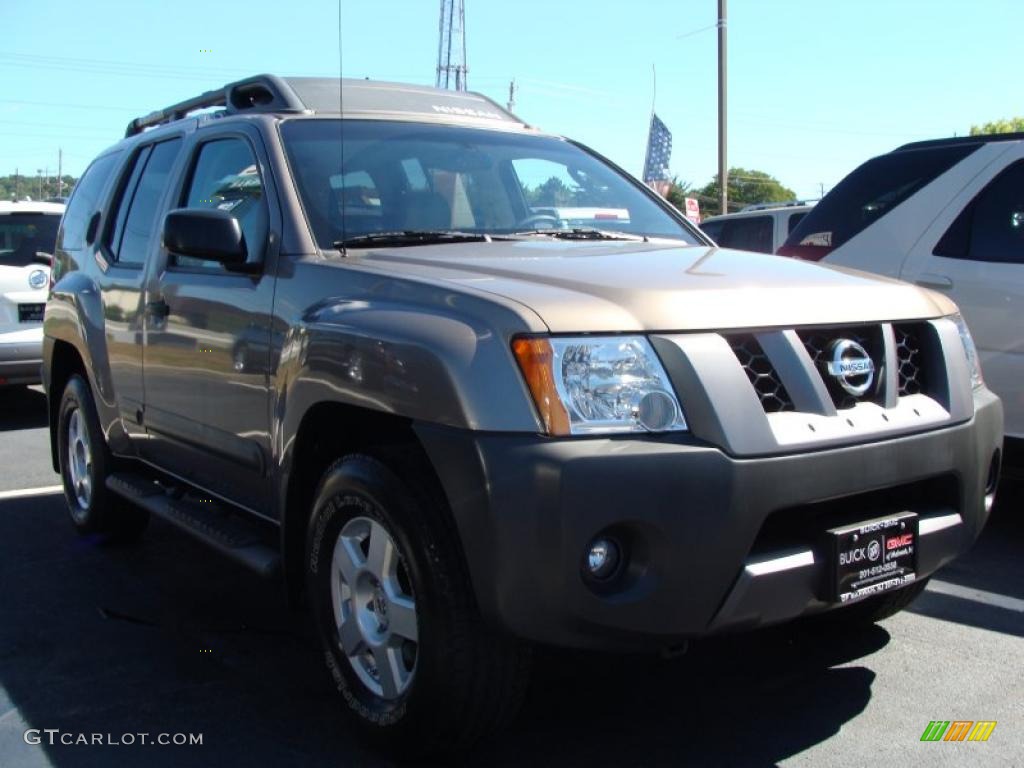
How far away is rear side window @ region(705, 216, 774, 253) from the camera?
10.8 metres

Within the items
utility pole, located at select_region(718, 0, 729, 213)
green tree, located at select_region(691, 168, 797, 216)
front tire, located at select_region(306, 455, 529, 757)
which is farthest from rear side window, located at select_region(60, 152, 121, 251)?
green tree, located at select_region(691, 168, 797, 216)

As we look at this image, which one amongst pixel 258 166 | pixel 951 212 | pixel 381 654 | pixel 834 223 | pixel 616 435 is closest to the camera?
pixel 616 435

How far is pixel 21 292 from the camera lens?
9117mm

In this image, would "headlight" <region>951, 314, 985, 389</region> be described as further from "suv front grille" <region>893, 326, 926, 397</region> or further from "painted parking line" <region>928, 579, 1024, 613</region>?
"painted parking line" <region>928, 579, 1024, 613</region>

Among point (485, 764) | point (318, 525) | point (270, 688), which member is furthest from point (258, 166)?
point (485, 764)

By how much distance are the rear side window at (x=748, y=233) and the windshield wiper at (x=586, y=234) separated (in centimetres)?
684

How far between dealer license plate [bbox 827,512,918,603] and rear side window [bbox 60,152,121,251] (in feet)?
13.5

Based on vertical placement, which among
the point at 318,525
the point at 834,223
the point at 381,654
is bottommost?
the point at 381,654

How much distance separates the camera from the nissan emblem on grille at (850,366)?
2934 mm

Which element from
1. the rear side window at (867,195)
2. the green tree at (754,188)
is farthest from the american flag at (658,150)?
the green tree at (754,188)

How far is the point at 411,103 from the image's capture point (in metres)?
4.53

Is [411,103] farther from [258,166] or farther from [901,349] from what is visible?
[901,349]

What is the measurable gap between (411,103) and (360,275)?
1.54 meters

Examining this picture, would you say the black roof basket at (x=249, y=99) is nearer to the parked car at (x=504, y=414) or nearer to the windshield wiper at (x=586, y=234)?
the parked car at (x=504, y=414)
